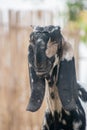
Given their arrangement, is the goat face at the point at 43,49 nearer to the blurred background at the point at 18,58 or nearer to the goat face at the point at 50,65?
the goat face at the point at 50,65

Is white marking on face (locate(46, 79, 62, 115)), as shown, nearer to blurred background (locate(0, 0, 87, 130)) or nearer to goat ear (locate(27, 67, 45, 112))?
goat ear (locate(27, 67, 45, 112))

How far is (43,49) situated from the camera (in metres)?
0.67

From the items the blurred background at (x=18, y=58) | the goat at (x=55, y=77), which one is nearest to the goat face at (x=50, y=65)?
the goat at (x=55, y=77)

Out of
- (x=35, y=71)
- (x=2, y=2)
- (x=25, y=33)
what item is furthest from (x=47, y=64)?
(x=2, y=2)

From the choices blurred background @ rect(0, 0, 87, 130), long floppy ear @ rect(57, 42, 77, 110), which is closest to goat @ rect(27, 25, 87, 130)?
long floppy ear @ rect(57, 42, 77, 110)

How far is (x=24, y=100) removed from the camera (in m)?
2.35

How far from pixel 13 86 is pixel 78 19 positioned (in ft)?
2.49

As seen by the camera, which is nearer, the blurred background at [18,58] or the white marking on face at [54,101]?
the white marking on face at [54,101]

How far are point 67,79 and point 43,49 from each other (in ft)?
0.23

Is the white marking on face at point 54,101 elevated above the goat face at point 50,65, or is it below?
below

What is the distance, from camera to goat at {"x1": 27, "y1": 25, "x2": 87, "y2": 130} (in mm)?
676

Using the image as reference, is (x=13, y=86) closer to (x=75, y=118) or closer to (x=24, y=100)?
(x=24, y=100)

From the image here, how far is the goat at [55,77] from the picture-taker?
0.68 metres

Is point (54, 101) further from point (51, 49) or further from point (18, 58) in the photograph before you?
point (18, 58)
